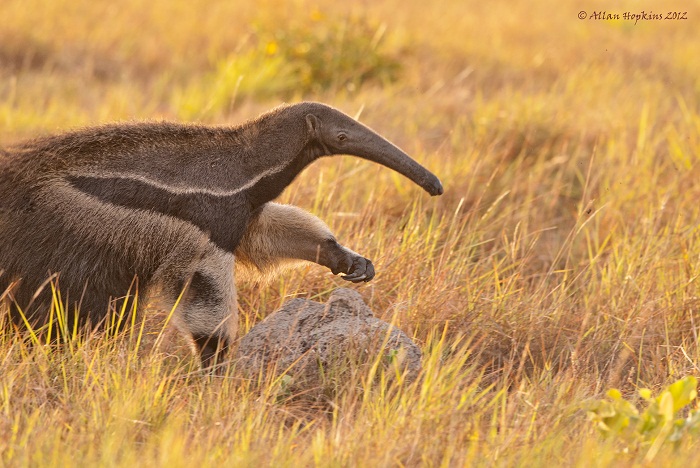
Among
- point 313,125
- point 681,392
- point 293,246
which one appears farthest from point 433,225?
point 681,392

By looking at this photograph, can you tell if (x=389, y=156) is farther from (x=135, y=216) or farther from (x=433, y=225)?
(x=433, y=225)

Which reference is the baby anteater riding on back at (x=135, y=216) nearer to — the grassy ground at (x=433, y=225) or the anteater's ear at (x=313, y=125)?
the anteater's ear at (x=313, y=125)

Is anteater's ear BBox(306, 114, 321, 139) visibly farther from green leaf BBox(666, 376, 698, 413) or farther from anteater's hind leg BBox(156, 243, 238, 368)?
green leaf BBox(666, 376, 698, 413)

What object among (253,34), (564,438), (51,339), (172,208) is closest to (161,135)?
(172,208)

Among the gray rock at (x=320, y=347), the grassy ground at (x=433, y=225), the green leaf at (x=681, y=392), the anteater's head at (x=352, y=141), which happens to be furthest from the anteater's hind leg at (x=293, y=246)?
the green leaf at (x=681, y=392)

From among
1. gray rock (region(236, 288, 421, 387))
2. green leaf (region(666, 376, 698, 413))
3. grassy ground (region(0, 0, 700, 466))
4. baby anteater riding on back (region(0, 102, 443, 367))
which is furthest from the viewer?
baby anteater riding on back (region(0, 102, 443, 367))

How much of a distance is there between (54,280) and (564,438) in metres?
2.33

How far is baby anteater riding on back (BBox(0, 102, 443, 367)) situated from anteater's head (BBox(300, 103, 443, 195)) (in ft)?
0.64

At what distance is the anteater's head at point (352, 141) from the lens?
15.9 ft

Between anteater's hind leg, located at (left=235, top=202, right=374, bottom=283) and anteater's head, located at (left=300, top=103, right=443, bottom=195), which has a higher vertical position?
anteater's head, located at (left=300, top=103, right=443, bottom=195)

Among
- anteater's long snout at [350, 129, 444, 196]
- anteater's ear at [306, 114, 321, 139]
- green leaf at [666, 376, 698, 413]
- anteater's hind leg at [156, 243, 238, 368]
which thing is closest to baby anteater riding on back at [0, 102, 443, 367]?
anteater's hind leg at [156, 243, 238, 368]

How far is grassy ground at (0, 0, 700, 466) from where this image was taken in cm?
368

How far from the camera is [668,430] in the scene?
349 cm

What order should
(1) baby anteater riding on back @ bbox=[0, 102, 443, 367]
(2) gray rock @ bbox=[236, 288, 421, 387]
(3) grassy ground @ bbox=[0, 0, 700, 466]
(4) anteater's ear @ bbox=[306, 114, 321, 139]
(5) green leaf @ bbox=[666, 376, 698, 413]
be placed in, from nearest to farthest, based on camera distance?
(5) green leaf @ bbox=[666, 376, 698, 413]
(3) grassy ground @ bbox=[0, 0, 700, 466]
(2) gray rock @ bbox=[236, 288, 421, 387]
(1) baby anteater riding on back @ bbox=[0, 102, 443, 367]
(4) anteater's ear @ bbox=[306, 114, 321, 139]
